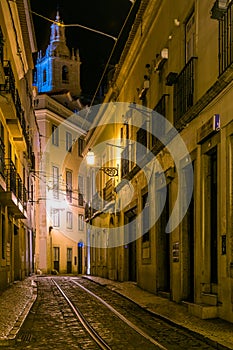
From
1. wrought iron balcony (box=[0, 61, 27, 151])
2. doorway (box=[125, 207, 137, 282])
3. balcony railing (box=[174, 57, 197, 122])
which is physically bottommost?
doorway (box=[125, 207, 137, 282])

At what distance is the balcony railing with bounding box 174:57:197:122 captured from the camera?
12.5 meters

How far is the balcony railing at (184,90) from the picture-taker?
12.5 meters

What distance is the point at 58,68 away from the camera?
6097 centimetres

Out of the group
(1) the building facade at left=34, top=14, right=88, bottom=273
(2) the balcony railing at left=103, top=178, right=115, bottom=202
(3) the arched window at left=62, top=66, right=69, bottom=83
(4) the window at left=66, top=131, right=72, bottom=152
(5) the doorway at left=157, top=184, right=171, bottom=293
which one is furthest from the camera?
(3) the arched window at left=62, top=66, right=69, bottom=83

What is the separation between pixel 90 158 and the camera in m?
23.4

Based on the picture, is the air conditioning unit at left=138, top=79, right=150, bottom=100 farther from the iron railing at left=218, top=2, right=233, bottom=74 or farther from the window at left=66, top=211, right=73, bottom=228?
the window at left=66, top=211, right=73, bottom=228

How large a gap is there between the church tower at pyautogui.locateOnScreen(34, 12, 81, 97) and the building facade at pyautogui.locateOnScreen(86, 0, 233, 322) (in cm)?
3828

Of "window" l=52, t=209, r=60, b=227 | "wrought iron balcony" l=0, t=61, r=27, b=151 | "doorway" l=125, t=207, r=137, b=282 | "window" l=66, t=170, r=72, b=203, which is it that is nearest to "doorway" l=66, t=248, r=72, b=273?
"window" l=52, t=209, r=60, b=227

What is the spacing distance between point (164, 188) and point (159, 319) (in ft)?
17.3

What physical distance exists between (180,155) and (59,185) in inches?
1217

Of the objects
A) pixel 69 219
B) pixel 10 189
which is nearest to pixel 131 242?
pixel 10 189

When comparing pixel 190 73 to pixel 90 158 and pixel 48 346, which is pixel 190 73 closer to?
pixel 48 346

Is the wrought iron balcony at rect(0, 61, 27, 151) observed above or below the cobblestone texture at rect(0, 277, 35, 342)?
above

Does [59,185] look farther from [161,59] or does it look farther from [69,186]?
[161,59]
